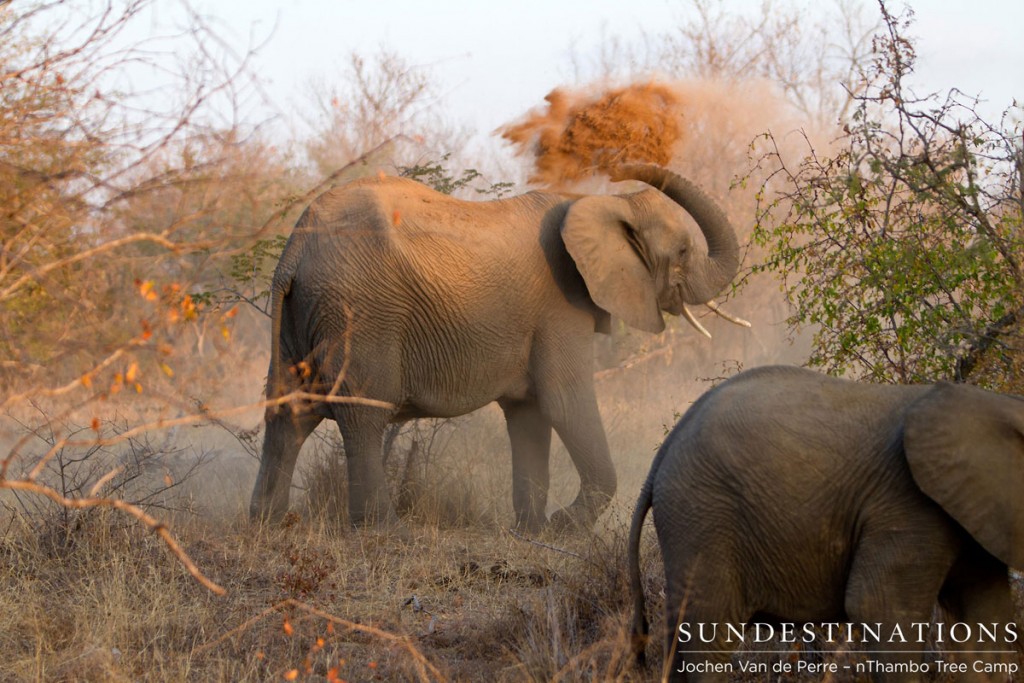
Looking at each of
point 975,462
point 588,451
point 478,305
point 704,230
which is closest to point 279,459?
point 478,305

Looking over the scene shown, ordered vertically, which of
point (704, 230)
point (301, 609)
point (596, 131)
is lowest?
point (301, 609)

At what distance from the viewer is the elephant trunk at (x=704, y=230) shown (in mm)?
7902

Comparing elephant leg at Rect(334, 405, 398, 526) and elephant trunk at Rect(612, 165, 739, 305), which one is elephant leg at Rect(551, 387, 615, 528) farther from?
elephant leg at Rect(334, 405, 398, 526)

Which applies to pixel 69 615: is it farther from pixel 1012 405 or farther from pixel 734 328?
pixel 734 328

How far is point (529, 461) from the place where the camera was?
824 cm

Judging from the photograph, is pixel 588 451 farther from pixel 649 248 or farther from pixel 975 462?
pixel 975 462

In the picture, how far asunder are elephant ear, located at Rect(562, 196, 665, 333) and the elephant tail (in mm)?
3672

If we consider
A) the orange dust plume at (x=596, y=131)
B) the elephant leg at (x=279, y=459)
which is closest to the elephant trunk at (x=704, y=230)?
the orange dust plume at (x=596, y=131)

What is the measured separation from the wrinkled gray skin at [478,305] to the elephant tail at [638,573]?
3244mm

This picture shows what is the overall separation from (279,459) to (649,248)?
278 cm

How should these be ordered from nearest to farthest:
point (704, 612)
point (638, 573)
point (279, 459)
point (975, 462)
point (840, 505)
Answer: point (975, 462)
point (840, 505)
point (704, 612)
point (638, 573)
point (279, 459)

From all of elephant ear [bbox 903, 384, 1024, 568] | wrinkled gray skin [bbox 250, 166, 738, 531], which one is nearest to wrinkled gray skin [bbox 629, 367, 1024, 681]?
elephant ear [bbox 903, 384, 1024, 568]

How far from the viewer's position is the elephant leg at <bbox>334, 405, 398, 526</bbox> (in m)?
7.49

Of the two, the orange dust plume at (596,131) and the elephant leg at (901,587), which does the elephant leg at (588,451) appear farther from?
the elephant leg at (901,587)
